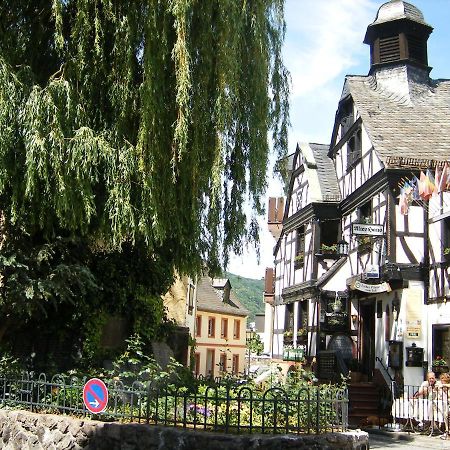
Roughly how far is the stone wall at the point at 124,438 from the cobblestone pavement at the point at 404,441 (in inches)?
185

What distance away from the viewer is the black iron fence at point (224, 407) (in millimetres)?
8086

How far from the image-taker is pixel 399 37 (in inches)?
899

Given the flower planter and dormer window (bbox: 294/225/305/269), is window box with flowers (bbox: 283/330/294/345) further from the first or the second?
the flower planter

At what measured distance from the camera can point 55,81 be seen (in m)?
9.16

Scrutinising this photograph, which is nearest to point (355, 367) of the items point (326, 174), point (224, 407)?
point (326, 174)

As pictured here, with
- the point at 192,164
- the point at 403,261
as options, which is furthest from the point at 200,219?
the point at 403,261

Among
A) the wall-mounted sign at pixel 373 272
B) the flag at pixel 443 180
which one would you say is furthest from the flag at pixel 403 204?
the wall-mounted sign at pixel 373 272

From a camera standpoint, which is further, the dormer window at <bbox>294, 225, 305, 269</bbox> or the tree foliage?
the dormer window at <bbox>294, 225, 305, 269</bbox>

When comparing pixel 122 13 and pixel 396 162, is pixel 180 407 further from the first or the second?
pixel 396 162

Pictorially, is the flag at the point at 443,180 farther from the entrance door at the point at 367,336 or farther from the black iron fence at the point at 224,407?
the black iron fence at the point at 224,407

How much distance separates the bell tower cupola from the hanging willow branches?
13245mm

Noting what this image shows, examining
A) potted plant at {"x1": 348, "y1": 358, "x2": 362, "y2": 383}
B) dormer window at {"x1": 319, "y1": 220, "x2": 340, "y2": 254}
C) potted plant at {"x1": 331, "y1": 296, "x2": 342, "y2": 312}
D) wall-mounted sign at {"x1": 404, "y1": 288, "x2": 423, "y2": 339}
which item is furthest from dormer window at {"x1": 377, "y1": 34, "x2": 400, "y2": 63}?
potted plant at {"x1": 348, "y1": 358, "x2": 362, "y2": 383}

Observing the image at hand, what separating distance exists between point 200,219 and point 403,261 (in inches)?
325

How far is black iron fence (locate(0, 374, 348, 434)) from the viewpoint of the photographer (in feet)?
26.5
